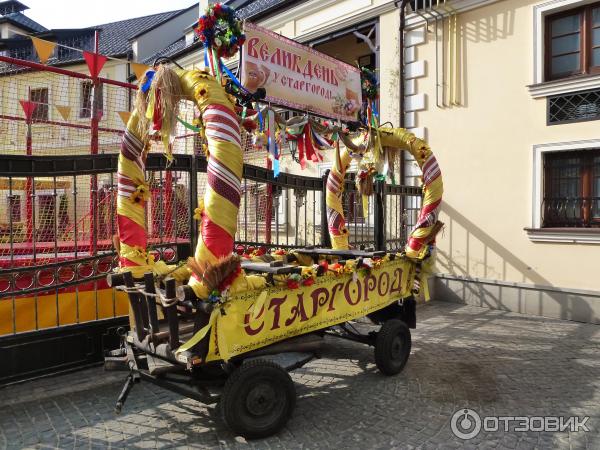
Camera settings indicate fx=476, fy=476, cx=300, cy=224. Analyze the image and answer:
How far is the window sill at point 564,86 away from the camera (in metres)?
7.27

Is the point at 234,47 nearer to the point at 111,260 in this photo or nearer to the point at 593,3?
the point at 111,260

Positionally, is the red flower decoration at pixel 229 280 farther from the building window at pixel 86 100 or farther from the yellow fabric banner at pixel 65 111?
the yellow fabric banner at pixel 65 111

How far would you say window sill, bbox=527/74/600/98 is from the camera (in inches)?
286

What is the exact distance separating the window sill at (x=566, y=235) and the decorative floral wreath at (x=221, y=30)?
20.0 ft

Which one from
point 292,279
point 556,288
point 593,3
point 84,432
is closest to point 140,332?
point 84,432

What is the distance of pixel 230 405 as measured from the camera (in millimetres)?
3320

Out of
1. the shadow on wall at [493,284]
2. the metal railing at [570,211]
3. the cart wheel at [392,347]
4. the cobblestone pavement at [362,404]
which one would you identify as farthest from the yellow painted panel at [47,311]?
the metal railing at [570,211]

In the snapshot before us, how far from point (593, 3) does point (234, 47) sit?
6584 millimetres

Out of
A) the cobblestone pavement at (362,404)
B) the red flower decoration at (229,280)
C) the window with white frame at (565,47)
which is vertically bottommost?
the cobblestone pavement at (362,404)

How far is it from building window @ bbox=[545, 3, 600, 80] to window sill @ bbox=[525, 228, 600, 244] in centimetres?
250

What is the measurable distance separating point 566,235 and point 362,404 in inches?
201

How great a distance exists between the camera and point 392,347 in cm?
489

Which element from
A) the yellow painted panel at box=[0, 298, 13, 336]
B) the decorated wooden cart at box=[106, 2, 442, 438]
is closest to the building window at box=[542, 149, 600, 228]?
the decorated wooden cart at box=[106, 2, 442, 438]

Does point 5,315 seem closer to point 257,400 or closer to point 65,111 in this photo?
point 257,400
